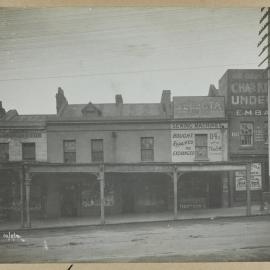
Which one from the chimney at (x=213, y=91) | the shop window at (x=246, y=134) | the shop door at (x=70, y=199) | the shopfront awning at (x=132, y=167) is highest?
the chimney at (x=213, y=91)

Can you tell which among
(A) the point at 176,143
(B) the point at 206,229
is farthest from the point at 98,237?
(A) the point at 176,143

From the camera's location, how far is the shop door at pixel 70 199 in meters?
21.2

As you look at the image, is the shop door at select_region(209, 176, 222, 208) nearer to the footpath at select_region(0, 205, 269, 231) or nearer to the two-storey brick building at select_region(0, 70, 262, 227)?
the two-storey brick building at select_region(0, 70, 262, 227)

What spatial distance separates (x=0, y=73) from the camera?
1488 cm

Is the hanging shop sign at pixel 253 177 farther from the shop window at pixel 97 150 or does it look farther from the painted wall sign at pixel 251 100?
the shop window at pixel 97 150

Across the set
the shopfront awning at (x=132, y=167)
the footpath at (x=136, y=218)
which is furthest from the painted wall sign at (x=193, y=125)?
the footpath at (x=136, y=218)

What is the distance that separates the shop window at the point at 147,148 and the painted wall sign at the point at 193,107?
1.94 meters

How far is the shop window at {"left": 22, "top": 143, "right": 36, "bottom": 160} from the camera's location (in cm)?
2103

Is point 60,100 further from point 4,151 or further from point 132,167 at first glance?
point 132,167

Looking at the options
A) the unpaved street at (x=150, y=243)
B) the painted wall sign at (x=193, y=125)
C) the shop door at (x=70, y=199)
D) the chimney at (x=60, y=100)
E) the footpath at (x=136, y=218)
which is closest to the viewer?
the unpaved street at (x=150, y=243)

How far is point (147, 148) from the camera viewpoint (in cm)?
2136

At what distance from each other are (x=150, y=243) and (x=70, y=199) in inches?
360

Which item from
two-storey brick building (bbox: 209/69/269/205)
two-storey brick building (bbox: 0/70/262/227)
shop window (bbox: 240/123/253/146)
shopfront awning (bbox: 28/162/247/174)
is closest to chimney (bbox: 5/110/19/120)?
two-storey brick building (bbox: 0/70/262/227)

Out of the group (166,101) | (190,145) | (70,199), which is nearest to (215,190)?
(190,145)
